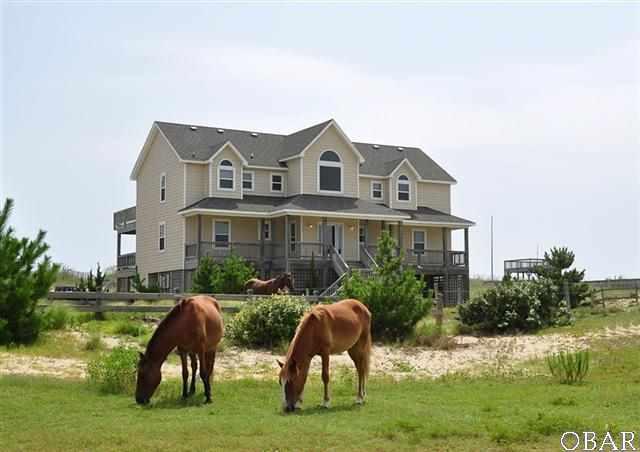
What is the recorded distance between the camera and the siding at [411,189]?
159ft

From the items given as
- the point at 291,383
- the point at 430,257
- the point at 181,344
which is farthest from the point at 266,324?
the point at 430,257

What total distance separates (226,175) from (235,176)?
46 cm

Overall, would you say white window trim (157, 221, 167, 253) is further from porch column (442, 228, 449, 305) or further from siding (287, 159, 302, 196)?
porch column (442, 228, 449, 305)

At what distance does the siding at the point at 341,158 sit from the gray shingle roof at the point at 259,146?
0.50 m

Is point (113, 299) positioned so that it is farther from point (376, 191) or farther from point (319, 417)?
point (376, 191)

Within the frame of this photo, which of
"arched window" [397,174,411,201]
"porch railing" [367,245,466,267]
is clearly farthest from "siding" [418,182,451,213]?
"porch railing" [367,245,466,267]

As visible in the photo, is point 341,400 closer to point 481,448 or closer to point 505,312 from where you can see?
point 481,448

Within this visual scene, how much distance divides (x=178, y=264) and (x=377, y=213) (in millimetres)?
9949

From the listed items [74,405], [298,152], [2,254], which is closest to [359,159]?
[298,152]

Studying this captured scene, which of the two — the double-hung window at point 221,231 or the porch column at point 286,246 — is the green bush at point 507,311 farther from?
the double-hung window at point 221,231

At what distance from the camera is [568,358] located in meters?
16.9

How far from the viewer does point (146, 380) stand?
1381 cm

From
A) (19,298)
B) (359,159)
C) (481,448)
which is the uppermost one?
(359,159)

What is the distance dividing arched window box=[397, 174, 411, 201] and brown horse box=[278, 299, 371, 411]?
1357 inches
